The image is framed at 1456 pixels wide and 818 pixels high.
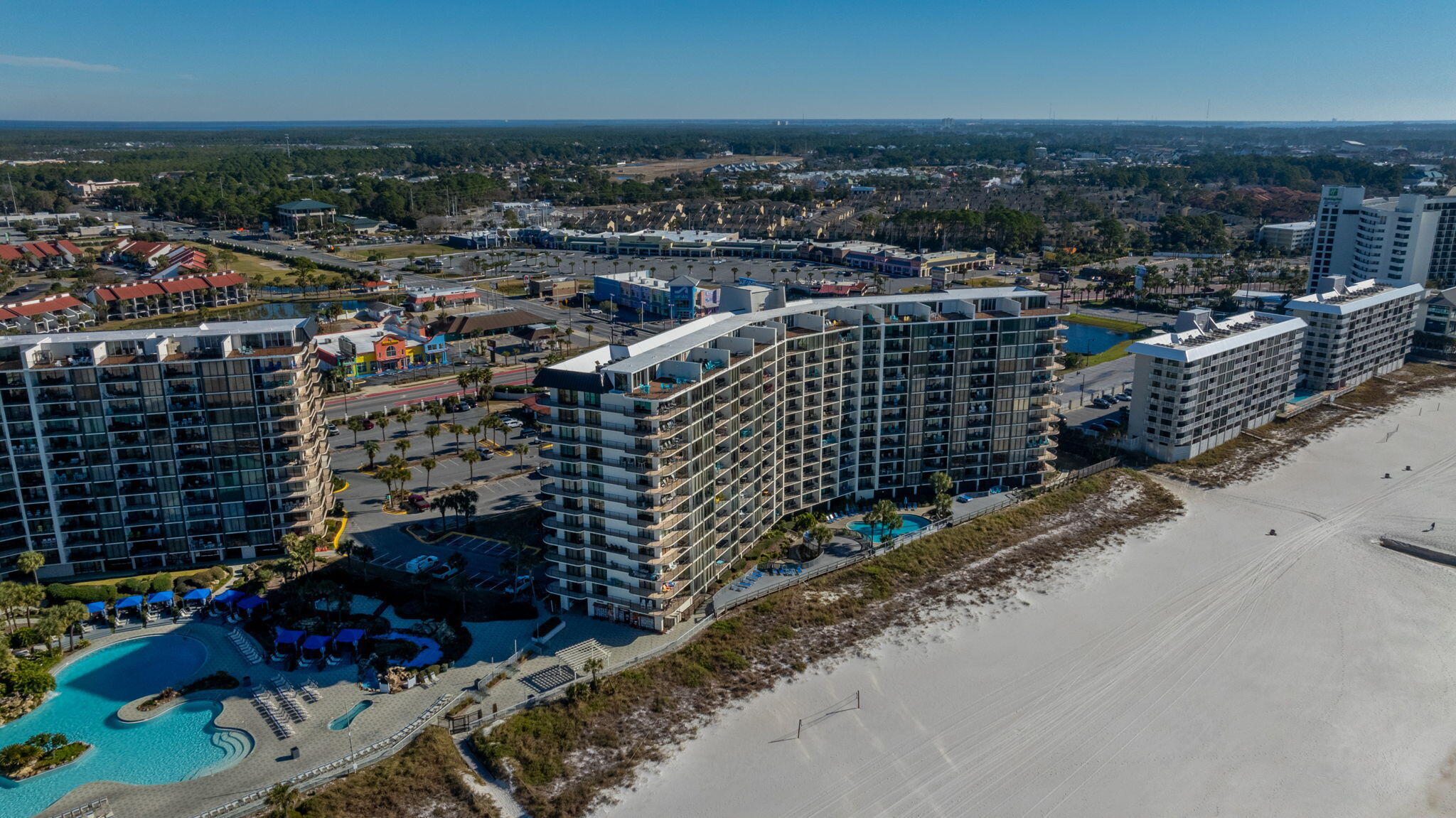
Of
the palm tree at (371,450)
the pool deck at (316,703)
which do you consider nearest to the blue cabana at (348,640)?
the pool deck at (316,703)

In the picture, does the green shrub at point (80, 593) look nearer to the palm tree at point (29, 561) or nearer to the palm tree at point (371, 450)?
the palm tree at point (29, 561)

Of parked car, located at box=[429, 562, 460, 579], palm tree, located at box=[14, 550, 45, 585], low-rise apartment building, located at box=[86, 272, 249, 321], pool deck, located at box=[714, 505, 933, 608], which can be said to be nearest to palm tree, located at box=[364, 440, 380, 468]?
parked car, located at box=[429, 562, 460, 579]

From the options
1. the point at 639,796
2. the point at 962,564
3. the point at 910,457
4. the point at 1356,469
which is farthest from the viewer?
the point at 1356,469

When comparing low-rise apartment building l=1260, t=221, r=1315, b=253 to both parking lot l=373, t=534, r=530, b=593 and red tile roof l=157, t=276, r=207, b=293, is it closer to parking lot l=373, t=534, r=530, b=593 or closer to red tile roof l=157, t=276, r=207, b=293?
parking lot l=373, t=534, r=530, b=593

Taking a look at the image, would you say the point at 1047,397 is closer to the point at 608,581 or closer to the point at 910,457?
the point at 910,457

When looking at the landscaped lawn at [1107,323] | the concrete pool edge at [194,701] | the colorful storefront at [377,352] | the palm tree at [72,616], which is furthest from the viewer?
the landscaped lawn at [1107,323]

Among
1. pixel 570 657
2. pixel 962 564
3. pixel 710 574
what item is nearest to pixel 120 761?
pixel 570 657
